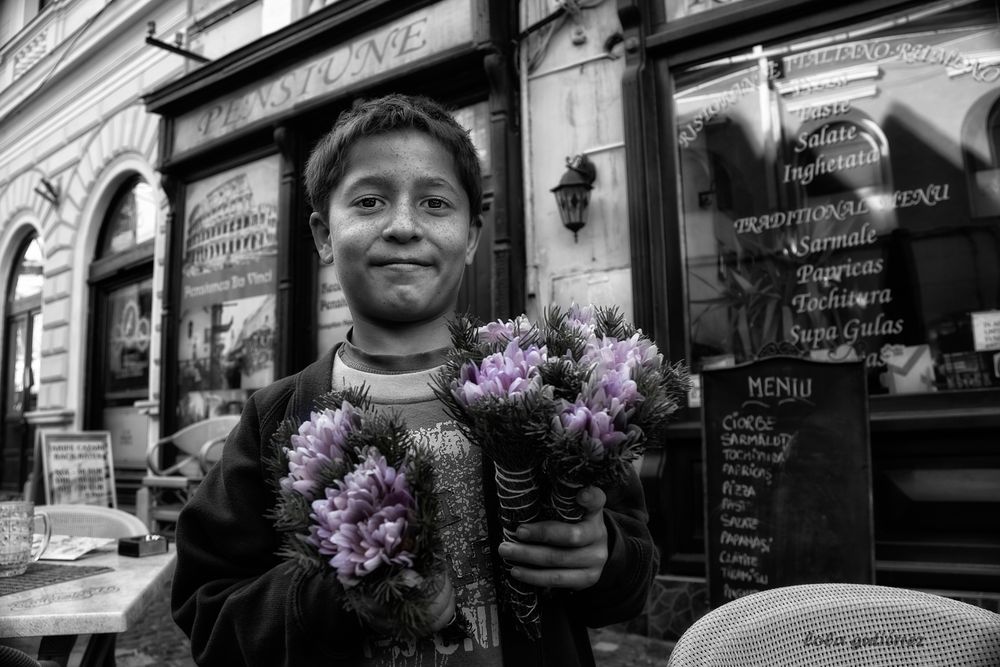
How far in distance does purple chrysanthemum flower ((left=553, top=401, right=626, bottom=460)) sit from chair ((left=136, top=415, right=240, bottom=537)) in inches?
225

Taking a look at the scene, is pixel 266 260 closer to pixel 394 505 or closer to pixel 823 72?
pixel 823 72

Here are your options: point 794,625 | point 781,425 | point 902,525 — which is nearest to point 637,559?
point 794,625

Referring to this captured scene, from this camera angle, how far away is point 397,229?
1.08 m

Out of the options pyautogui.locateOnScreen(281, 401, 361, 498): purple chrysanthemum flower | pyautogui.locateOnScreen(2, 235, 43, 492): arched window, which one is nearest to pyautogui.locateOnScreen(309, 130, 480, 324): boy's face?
pyautogui.locateOnScreen(281, 401, 361, 498): purple chrysanthemum flower

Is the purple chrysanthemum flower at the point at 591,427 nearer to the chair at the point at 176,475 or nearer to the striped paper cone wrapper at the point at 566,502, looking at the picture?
the striped paper cone wrapper at the point at 566,502

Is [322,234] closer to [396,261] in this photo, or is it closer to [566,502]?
[396,261]

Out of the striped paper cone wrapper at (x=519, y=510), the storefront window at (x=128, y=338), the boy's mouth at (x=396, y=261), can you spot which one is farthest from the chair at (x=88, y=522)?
the storefront window at (x=128, y=338)

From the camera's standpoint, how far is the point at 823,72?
384cm

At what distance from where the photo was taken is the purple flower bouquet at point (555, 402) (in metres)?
0.73

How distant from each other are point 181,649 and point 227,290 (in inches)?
150

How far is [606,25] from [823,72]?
1427mm

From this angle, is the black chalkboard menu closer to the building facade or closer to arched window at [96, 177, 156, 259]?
the building facade

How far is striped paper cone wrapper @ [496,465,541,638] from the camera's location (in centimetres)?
80

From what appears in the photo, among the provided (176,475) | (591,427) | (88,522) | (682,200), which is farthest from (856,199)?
(176,475)
